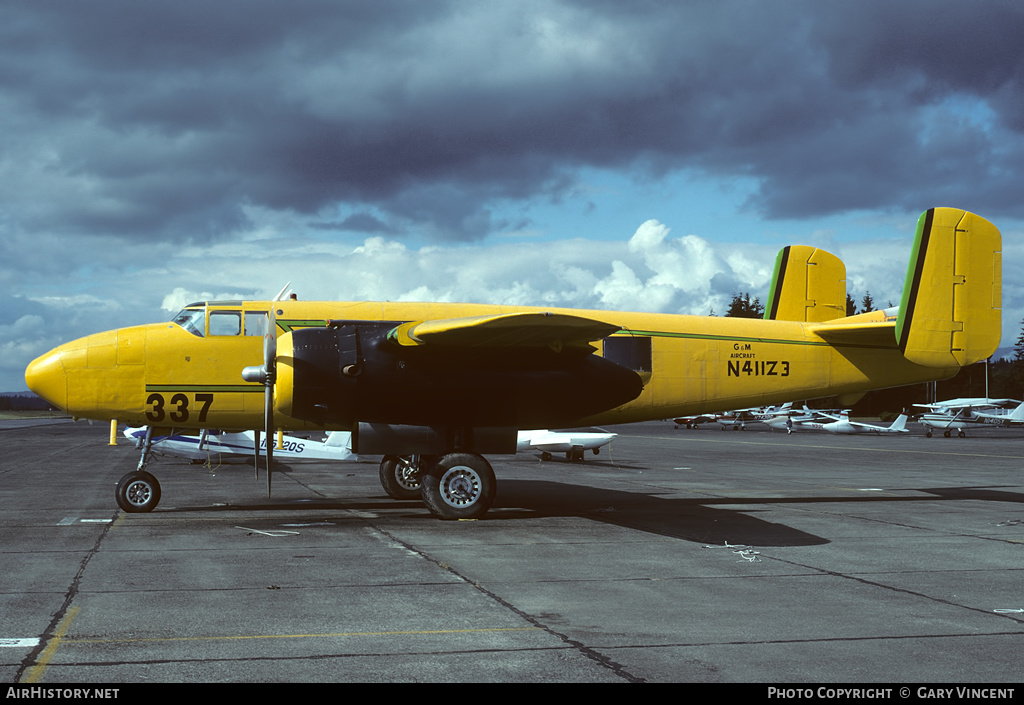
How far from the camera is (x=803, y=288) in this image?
74.5ft

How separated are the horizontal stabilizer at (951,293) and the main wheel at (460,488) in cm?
1002

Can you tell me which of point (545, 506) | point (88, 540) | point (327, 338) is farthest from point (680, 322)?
point (88, 540)

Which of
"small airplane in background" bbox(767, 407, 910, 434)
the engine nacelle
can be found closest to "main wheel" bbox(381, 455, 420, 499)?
the engine nacelle

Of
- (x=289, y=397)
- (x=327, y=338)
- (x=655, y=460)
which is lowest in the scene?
(x=655, y=460)

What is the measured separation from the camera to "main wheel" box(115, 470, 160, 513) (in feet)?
57.1

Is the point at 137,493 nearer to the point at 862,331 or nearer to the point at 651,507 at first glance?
the point at 651,507

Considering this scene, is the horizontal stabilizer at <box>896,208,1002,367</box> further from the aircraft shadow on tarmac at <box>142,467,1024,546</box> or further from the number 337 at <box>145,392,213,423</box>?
the number 337 at <box>145,392,213,423</box>

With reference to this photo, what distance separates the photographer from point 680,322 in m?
19.7

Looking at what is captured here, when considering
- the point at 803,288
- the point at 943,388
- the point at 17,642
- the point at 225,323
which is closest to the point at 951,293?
the point at 803,288

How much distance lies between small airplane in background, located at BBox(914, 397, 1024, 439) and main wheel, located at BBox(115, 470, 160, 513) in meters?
60.4

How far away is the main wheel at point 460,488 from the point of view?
54.6 ft

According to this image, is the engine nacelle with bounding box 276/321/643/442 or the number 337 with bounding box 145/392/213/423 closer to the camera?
the engine nacelle with bounding box 276/321/643/442
